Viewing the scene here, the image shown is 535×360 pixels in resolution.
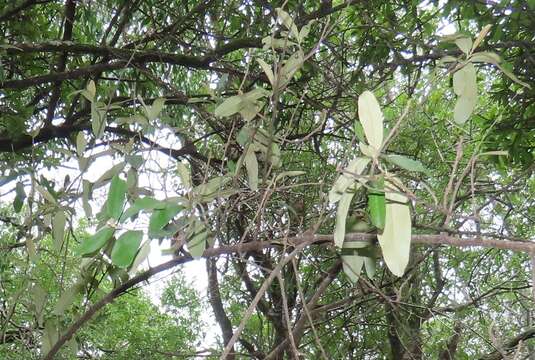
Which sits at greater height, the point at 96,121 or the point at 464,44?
the point at 96,121

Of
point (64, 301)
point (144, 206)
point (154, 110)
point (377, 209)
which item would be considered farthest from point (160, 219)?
point (64, 301)

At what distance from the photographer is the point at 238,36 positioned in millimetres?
1826

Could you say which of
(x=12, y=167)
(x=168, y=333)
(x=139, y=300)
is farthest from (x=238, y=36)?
(x=139, y=300)

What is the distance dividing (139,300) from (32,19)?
11.0ft

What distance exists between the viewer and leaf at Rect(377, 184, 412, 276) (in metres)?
0.59

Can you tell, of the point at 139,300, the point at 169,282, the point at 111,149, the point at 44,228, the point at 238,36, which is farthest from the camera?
the point at 139,300

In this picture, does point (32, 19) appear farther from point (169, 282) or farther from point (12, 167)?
point (169, 282)

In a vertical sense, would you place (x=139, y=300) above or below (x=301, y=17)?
above

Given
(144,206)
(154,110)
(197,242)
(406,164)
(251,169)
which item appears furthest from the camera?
(154,110)

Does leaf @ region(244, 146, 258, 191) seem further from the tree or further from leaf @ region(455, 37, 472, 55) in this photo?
leaf @ region(455, 37, 472, 55)

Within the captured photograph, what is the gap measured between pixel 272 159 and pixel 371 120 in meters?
0.44

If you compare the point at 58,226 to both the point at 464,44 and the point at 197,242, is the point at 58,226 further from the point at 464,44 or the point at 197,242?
the point at 464,44

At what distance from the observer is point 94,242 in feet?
2.17

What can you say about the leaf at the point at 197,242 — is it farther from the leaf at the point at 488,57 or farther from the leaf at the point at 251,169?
the leaf at the point at 488,57
